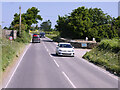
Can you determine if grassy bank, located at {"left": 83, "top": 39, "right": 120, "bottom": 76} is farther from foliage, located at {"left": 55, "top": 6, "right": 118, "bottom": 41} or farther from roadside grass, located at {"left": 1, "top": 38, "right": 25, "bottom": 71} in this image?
foliage, located at {"left": 55, "top": 6, "right": 118, "bottom": 41}

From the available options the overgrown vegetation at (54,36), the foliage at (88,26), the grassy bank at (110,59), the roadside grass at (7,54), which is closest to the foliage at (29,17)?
the overgrown vegetation at (54,36)

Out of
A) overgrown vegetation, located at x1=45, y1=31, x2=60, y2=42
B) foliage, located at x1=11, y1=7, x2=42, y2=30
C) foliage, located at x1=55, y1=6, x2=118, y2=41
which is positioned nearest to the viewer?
foliage, located at x1=55, y1=6, x2=118, y2=41

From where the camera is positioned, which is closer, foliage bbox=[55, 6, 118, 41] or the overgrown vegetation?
foliage bbox=[55, 6, 118, 41]

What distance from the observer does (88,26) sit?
176 ft

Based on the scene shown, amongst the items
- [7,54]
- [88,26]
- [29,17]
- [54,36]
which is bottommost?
[7,54]

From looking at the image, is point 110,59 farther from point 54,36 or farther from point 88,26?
point 54,36

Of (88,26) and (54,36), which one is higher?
(88,26)

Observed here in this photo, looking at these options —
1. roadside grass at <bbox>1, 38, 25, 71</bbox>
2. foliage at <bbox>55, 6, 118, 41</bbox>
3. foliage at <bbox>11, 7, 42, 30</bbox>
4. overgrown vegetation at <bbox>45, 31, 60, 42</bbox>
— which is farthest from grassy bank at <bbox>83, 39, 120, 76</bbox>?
foliage at <bbox>11, 7, 42, 30</bbox>

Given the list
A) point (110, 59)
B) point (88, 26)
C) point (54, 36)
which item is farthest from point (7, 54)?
point (54, 36)

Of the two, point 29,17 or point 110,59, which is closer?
point 110,59

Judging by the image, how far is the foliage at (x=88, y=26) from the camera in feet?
177

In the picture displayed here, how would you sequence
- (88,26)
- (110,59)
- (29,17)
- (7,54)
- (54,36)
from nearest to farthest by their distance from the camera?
(7,54) → (110,59) → (88,26) → (29,17) → (54,36)

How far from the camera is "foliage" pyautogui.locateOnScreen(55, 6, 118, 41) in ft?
177

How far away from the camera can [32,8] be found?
2867 inches
